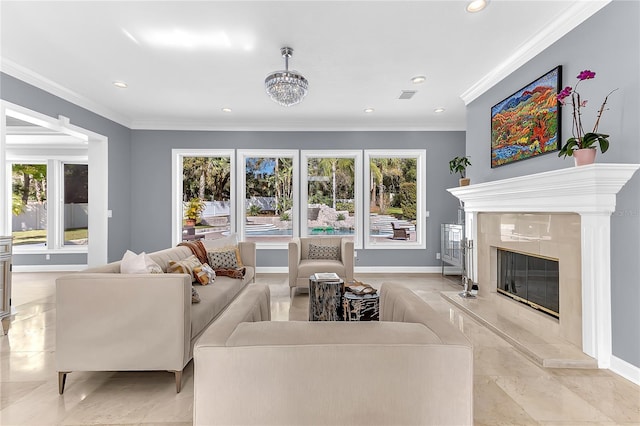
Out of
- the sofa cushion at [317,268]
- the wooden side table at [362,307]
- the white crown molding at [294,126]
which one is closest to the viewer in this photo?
the wooden side table at [362,307]

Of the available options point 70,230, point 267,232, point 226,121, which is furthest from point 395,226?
point 70,230

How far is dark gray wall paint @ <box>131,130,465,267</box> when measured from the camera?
5926mm

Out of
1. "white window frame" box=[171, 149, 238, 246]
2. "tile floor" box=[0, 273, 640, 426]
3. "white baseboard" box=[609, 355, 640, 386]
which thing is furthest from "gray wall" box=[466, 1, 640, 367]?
"white window frame" box=[171, 149, 238, 246]

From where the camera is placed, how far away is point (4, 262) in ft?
10.7

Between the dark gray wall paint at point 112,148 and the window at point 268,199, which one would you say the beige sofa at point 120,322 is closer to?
the dark gray wall paint at point 112,148

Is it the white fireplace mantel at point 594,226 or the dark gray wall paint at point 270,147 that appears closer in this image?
the white fireplace mantel at point 594,226

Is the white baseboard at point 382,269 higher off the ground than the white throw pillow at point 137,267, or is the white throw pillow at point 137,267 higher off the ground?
the white throw pillow at point 137,267

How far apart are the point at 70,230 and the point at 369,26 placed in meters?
6.99

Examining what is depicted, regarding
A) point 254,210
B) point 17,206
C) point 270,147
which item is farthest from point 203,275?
point 17,206

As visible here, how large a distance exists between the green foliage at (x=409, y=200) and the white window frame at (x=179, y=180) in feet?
10.3

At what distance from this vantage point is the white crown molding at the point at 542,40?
2532 millimetres

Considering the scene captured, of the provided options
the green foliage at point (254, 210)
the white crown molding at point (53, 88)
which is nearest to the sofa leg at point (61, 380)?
the white crown molding at point (53, 88)

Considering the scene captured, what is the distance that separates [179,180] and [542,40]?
570 centimetres

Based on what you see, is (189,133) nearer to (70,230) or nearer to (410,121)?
(70,230)
